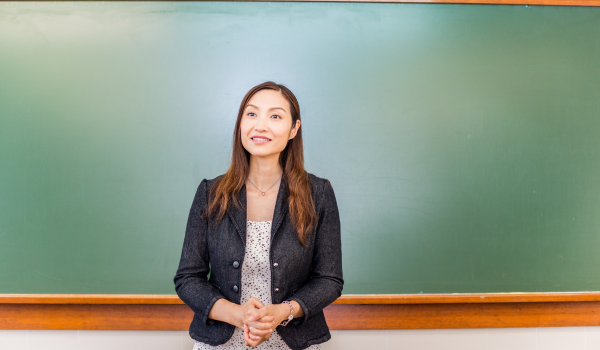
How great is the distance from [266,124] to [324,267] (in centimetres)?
49

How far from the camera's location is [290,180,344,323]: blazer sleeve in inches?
44.7

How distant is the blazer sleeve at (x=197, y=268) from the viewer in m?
1.12

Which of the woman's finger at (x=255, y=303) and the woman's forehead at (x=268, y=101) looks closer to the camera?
the woman's finger at (x=255, y=303)

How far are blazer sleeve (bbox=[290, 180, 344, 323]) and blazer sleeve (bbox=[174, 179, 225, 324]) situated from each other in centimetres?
26

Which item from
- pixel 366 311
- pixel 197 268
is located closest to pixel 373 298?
pixel 366 311

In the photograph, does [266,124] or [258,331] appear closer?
[258,331]

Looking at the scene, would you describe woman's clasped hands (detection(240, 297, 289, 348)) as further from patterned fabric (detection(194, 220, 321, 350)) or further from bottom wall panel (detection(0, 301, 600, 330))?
bottom wall panel (detection(0, 301, 600, 330))

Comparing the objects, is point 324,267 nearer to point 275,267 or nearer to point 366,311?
point 275,267

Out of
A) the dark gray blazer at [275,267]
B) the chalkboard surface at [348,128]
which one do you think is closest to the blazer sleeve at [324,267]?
the dark gray blazer at [275,267]

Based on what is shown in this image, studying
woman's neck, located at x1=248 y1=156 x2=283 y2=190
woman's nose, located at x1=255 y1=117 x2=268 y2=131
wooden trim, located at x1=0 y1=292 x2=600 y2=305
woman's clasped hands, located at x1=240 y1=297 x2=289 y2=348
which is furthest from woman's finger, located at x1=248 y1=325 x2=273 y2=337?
wooden trim, located at x1=0 y1=292 x2=600 y2=305

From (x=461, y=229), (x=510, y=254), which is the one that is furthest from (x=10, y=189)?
(x=510, y=254)

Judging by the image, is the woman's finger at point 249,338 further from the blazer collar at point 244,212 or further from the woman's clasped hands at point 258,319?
the blazer collar at point 244,212

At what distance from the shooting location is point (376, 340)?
1949mm

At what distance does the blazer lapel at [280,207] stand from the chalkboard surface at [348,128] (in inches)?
28.9
